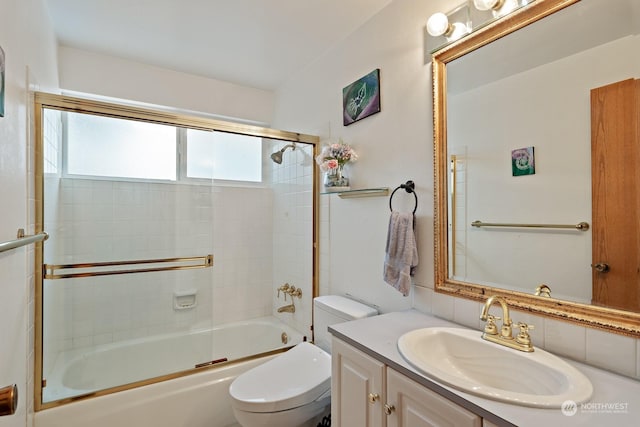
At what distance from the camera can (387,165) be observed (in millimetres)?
1704

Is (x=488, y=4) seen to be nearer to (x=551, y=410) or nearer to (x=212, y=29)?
(x=551, y=410)

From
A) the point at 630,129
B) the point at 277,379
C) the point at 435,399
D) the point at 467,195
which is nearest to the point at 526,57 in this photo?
the point at 630,129

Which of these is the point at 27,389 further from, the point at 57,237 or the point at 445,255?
the point at 445,255

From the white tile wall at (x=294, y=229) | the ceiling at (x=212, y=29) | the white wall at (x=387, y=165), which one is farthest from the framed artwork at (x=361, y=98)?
the white tile wall at (x=294, y=229)

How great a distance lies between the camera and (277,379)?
1.60 metres

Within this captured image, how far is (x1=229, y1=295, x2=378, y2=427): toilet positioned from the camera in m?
1.42

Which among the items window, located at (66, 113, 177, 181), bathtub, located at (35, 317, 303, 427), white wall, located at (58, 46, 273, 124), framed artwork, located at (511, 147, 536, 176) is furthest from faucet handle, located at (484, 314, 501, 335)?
white wall, located at (58, 46, 273, 124)

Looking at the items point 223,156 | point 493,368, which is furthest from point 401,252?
point 223,156

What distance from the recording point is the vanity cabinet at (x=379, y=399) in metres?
0.83

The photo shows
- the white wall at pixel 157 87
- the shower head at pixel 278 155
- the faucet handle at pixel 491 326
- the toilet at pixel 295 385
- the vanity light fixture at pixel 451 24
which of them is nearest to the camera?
the faucet handle at pixel 491 326

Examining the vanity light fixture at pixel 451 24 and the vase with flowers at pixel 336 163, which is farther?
the vase with flowers at pixel 336 163

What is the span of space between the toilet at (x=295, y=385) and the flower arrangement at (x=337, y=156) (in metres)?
0.83

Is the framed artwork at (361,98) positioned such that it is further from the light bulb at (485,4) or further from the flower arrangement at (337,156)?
the light bulb at (485,4)

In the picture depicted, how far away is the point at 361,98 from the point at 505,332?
1421 millimetres
